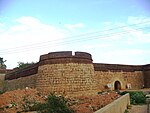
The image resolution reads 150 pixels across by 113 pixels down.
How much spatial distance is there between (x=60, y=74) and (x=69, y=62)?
1090mm

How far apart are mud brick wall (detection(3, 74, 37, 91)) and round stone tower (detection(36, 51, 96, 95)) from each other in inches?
98.0

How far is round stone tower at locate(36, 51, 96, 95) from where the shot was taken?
52.9 ft

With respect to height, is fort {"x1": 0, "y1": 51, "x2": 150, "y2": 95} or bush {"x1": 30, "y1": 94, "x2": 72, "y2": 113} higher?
fort {"x1": 0, "y1": 51, "x2": 150, "y2": 95}

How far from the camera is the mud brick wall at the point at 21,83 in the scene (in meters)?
19.9

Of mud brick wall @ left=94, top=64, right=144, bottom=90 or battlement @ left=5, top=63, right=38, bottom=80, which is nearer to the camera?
battlement @ left=5, top=63, right=38, bottom=80

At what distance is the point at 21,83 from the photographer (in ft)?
76.8

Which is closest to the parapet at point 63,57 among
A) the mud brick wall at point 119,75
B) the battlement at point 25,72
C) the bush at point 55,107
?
the battlement at point 25,72

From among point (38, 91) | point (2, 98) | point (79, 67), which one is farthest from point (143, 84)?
point (2, 98)

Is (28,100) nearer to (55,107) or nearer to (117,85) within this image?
(55,107)

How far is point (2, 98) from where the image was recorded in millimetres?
15352

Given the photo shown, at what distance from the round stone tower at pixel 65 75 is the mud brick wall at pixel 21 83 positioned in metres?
2.49

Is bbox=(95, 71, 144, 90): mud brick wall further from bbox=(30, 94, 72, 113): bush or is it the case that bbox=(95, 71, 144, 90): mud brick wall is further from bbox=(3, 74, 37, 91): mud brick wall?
bbox=(30, 94, 72, 113): bush

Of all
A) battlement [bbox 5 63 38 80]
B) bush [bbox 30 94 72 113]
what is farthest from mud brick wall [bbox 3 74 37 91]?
bush [bbox 30 94 72 113]

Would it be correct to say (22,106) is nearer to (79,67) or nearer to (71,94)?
(71,94)
